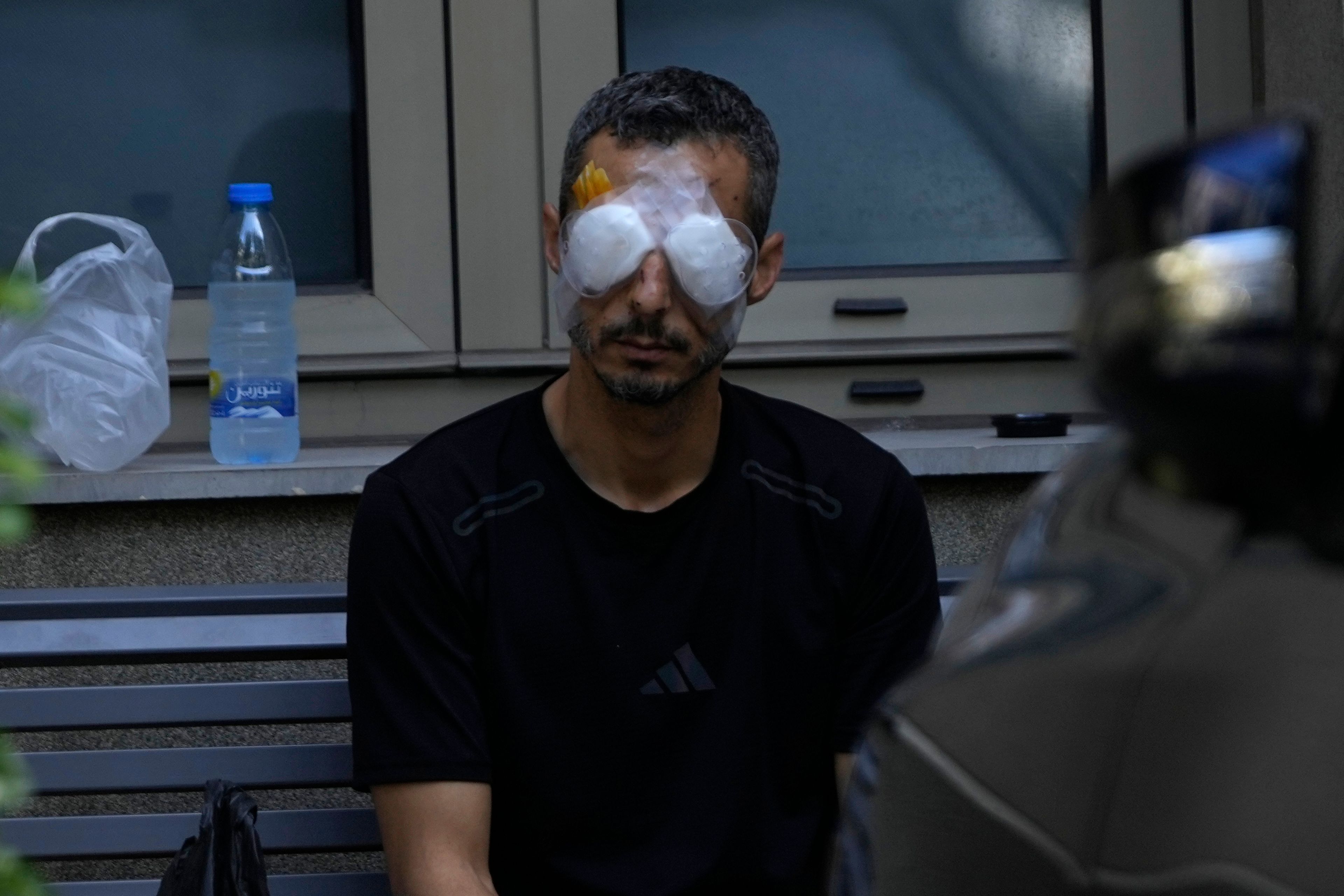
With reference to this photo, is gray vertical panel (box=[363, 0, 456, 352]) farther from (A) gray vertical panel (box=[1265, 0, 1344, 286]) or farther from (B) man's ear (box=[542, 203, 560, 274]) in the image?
(A) gray vertical panel (box=[1265, 0, 1344, 286])

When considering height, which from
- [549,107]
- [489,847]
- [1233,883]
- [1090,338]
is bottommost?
[489,847]

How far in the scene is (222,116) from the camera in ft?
11.7

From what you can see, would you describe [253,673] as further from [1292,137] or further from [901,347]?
[1292,137]

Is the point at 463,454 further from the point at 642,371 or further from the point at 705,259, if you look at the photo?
the point at 705,259

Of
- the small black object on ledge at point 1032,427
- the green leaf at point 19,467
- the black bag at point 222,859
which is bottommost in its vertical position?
the black bag at point 222,859

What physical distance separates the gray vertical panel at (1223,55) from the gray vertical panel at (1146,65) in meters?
0.03

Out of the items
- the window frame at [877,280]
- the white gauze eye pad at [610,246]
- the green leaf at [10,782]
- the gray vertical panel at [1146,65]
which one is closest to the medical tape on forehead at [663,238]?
the white gauze eye pad at [610,246]

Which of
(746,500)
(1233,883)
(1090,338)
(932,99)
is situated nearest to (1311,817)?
(1233,883)

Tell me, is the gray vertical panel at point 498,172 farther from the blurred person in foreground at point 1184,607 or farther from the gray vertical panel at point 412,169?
the blurred person in foreground at point 1184,607

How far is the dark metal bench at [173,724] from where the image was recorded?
2.45 meters

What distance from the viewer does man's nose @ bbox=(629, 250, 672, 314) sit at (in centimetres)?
242

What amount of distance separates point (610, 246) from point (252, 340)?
3.77ft

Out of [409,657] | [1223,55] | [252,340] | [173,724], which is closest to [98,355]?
[252,340]

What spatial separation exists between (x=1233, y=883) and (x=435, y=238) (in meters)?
2.75
